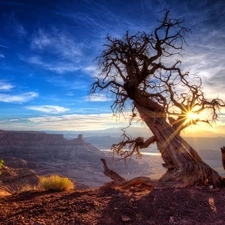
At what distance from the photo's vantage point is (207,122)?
8.55 meters

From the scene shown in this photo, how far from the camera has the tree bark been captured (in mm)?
6707

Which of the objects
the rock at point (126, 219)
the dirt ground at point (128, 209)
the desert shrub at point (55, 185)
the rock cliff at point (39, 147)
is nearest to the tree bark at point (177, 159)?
the dirt ground at point (128, 209)

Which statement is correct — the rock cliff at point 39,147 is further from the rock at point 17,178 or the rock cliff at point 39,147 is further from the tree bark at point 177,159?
the tree bark at point 177,159

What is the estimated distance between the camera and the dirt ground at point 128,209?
4.35 meters

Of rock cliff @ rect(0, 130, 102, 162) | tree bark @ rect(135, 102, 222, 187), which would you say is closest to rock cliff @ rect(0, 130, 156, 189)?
rock cliff @ rect(0, 130, 102, 162)

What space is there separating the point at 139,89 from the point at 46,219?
579 cm

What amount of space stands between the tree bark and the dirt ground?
2.23 ft

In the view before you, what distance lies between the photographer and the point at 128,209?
4.90 metres

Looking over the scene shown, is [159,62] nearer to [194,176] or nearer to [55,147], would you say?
[194,176]

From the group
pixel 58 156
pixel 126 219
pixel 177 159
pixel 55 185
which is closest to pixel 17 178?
pixel 55 185

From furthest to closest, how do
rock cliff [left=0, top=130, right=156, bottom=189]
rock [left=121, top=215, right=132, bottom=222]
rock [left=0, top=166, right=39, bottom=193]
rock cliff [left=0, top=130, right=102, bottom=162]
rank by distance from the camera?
1. rock cliff [left=0, top=130, right=102, bottom=162]
2. rock cliff [left=0, top=130, right=156, bottom=189]
3. rock [left=0, top=166, right=39, bottom=193]
4. rock [left=121, top=215, right=132, bottom=222]

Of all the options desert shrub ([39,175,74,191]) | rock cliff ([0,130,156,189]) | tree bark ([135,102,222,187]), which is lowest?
rock cliff ([0,130,156,189])

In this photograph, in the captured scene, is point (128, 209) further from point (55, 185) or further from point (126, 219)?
point (55, 185)

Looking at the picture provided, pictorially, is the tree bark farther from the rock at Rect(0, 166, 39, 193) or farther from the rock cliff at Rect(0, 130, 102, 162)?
the rock cliff at Rect(0, 130, 102, 162)
